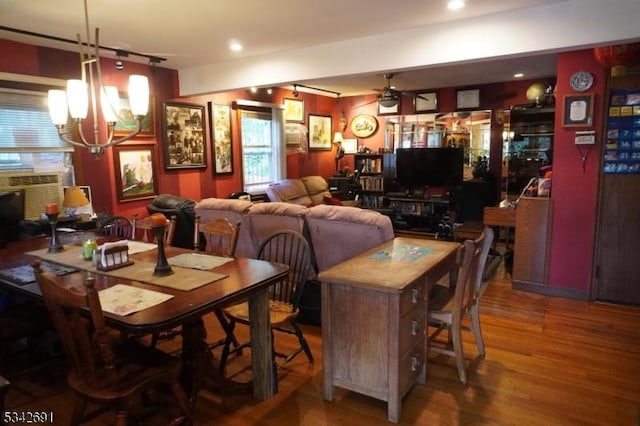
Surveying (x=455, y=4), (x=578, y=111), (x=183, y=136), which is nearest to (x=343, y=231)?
(x=455, y=4)

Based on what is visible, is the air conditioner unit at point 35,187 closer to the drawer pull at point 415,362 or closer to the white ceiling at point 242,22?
the white ceiling at point 242,22

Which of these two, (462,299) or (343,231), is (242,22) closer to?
(343,231)

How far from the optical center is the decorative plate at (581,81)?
12.2 feet

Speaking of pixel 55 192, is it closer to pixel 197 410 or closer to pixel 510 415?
pixel 197 410

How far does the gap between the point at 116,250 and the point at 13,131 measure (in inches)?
97.4

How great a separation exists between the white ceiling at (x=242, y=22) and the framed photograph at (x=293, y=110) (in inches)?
96.6

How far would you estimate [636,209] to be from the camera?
12.1ft

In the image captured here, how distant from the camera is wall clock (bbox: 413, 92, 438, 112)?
7.20 meters

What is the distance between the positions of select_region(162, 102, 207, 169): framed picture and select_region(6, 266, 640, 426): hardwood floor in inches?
111

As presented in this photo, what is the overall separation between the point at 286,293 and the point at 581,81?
127 inches

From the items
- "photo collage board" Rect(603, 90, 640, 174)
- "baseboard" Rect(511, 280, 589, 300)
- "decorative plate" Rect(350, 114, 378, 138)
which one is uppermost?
"decorative plate" Rect(350, 114, 378, 138)

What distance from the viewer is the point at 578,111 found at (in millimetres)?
3756

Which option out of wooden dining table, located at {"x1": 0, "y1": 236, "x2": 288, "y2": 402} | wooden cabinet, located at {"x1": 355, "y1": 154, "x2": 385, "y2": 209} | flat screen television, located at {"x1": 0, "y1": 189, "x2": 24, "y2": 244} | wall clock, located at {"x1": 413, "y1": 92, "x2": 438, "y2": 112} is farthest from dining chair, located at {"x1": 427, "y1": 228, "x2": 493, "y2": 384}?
wall clock, located at {"x1": 413, "y1": 92, "x2": 438, "y2": 112}

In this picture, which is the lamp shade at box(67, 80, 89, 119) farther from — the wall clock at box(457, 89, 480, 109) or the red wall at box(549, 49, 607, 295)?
the wall clock at box(457, 89, 480, 109)
